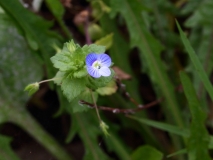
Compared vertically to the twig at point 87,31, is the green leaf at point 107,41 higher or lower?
lower

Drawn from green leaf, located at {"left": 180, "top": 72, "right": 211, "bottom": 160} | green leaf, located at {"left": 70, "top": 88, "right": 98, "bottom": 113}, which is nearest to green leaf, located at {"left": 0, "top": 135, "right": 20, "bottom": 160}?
green leaf, located at {"left": 70, "top": 88, "right": 98, "bottom": 113}

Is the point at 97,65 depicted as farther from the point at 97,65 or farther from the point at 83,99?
the point at 83,99

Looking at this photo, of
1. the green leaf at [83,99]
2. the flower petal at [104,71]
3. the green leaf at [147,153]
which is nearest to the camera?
the flower petal at [104,71]

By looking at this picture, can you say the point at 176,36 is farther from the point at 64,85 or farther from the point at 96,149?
the point at 64,85

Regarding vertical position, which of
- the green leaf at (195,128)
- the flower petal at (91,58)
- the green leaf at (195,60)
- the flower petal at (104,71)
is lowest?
the green leaf at (195,128)

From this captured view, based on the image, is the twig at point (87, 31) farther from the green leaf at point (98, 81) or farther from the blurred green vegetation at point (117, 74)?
the green leaf at point (98, 81)

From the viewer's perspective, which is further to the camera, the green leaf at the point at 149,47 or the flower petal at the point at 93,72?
the green leaf at the point at 149,47

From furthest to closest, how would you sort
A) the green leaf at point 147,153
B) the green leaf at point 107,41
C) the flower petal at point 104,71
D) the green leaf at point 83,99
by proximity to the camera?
the green leaf at point 107,41 < the green leaf at point 147,153 < the green leaf at point 83,99 < the flower petal at point 104,71

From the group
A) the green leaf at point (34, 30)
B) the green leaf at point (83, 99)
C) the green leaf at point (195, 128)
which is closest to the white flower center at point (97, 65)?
the green leaf at point (83, 99)
